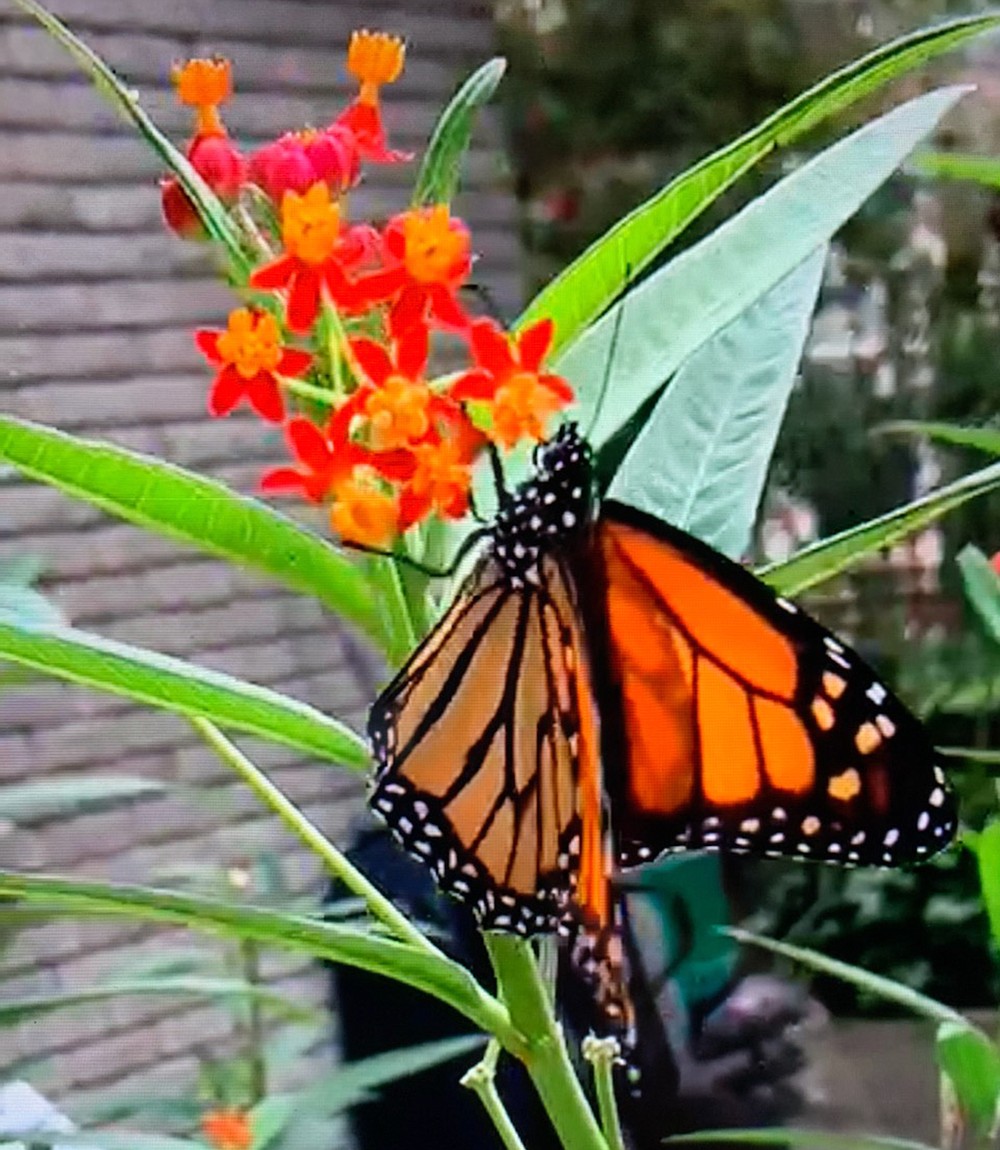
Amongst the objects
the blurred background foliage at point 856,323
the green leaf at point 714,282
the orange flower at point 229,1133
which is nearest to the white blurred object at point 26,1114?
the orange flower at point 229,1133

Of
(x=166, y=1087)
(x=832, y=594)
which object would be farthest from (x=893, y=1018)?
(x=166, y=1087)

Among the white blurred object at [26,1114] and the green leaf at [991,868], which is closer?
the green leaf at [991,868]

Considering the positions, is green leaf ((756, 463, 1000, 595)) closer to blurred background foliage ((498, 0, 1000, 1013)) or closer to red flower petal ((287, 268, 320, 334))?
red flower petal ((287, 268, 320, 334))

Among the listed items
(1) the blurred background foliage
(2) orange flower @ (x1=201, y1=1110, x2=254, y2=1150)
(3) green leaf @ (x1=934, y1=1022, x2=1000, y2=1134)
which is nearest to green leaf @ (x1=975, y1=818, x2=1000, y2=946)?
(3) green leaf @ (x1=934, y1=1022, x2=1000, y2=1134)

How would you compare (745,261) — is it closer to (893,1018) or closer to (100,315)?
(100,315)

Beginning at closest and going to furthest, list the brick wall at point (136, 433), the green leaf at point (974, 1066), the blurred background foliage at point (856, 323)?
the green leaf at point (974, 1066) → the brick wall at point (136, 433) → the blurred background foliage at point (856, 323)

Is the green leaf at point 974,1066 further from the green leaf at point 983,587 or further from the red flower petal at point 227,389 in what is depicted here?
the red flower petal at point 227,389

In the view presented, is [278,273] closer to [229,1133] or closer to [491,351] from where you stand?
[491,351]

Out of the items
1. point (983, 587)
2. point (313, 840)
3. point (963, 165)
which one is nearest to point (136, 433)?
point (983, 587)
